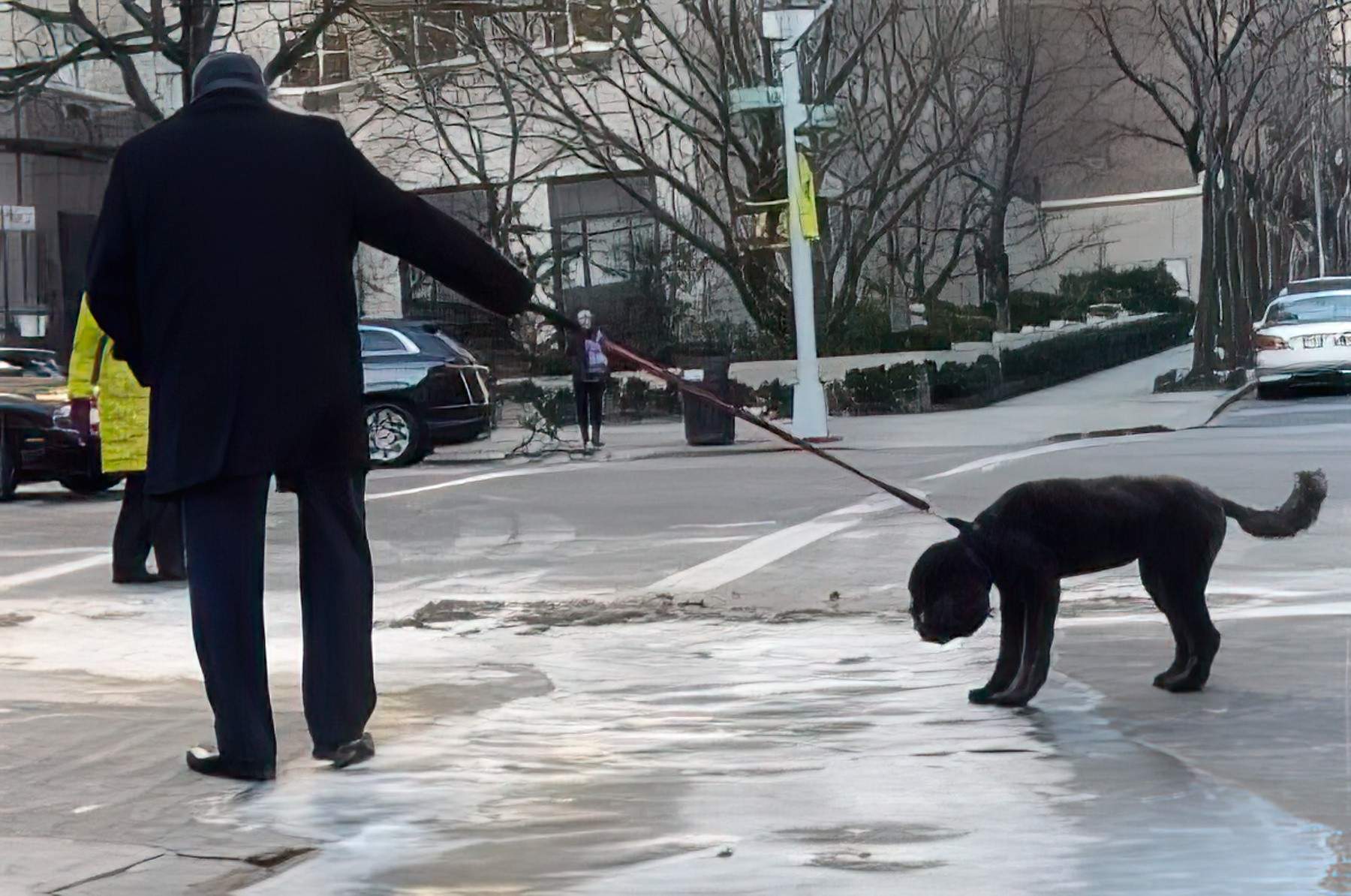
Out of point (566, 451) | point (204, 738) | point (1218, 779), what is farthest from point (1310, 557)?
point (566, 451)

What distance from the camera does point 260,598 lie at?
5863 mm

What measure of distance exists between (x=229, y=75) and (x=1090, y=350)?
30928 mm

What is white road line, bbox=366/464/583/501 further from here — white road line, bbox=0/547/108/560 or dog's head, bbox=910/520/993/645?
dog's head, bbox=910/520/993/645

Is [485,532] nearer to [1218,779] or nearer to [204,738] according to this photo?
[204,738]

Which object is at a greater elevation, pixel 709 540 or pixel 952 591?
pixel 952 591

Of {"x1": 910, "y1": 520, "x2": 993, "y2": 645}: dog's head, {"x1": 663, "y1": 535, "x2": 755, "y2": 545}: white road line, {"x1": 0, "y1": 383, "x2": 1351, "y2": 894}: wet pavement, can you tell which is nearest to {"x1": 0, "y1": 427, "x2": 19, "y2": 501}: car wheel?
{"x1": 0, "y1": 383, "x2": 1351, "y2": 894}: wet pavement

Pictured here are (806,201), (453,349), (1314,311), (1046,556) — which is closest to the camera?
(1046,556)

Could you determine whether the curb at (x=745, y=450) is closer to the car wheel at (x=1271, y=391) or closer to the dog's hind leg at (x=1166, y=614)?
the car wheel at (x=1271, y=391)

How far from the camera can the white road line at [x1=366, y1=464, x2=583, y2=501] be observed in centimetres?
1802

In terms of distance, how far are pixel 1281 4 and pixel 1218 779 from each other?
31.2 m

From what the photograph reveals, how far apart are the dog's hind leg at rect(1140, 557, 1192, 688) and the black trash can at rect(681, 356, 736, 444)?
15.8 metres

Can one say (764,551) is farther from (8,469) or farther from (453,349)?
(453,349)

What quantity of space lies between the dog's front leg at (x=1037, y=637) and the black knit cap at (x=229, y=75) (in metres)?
2.73

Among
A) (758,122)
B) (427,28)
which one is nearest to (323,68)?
(427,28)
